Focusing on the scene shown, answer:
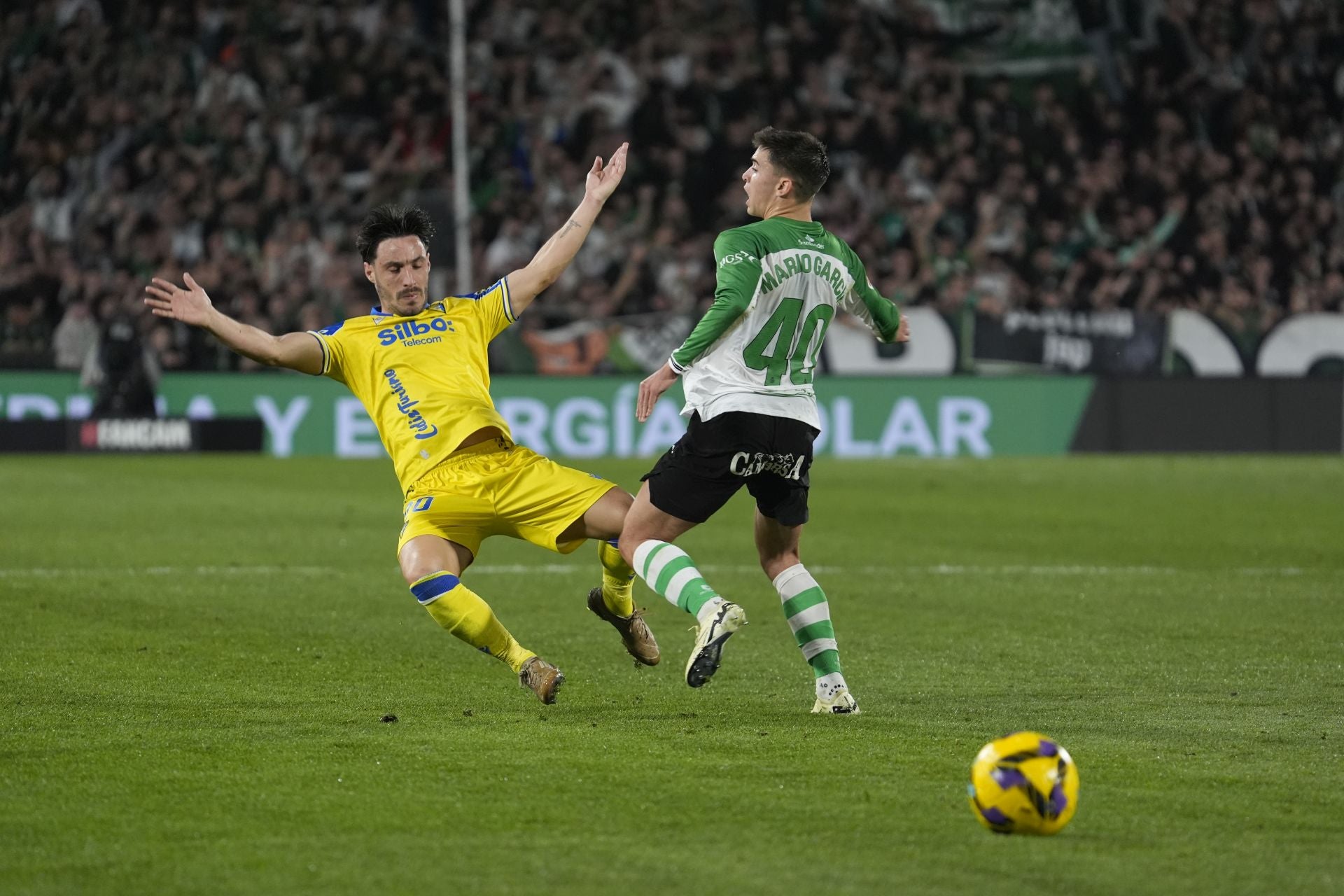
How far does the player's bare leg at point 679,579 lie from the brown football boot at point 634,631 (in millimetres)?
599

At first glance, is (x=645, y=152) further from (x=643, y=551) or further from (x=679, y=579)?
(x=679, y=579)

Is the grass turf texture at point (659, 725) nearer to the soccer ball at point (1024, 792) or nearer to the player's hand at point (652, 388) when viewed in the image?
the soccer ball at point (1024, 792)

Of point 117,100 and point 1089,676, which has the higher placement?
point 117,100

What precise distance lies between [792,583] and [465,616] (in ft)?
3.68

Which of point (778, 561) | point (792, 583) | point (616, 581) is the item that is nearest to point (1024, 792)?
point (792, 583)

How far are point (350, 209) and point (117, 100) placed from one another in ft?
11.7

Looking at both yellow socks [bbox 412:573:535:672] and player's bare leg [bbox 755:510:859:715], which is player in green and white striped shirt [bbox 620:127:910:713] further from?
yellow socks [bbox 412:573:535:672]

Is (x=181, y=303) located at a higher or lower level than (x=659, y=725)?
higher

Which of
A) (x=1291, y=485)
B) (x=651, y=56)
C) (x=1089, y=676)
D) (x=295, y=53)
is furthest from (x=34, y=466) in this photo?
(x=1089, y=676)

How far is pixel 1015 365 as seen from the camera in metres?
22.0

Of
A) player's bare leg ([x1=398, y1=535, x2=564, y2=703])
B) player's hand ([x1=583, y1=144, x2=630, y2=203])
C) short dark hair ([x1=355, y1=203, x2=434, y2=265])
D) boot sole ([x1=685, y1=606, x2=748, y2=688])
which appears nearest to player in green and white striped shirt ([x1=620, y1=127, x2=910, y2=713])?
boot sole ([x1=685, y1=606, x2=748, y2=688])

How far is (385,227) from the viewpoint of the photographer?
6.80 meters

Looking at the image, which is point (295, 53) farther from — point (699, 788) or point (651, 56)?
point (699, 788)

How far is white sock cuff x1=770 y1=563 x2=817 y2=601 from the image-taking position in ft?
20.7
